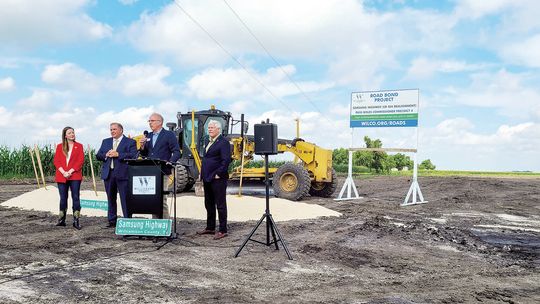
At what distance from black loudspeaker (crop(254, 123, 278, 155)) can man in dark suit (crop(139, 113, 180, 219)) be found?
1717mm

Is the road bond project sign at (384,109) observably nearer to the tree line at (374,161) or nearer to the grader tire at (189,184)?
the grader tire at (189,184)

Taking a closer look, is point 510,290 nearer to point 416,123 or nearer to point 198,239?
point 198,239

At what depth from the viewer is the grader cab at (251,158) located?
16141mm

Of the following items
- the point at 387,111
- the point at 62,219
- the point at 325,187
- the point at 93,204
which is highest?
the point at 387,111

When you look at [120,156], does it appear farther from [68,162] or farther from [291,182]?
[291,182]

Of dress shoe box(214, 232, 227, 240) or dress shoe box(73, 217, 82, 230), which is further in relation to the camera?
dress shoe box(73, 217, 82, 230)

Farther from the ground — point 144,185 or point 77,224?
point 144,185

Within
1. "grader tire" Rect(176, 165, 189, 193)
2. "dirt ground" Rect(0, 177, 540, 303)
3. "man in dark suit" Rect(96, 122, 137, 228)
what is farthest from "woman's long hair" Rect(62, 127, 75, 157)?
"grader tire" Rect(176, 165, 189, 193)

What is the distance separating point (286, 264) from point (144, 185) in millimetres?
2867

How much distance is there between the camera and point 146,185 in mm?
8531

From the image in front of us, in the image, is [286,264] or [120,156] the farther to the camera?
[120,156]

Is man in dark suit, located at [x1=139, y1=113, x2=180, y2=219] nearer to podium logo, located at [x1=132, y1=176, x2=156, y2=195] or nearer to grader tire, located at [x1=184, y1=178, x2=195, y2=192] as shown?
podium logo, located at [x1=132, y1=176, x2=156, y2=195]

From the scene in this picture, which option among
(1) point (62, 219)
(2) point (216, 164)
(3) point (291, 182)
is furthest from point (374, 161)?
(2) point (216, 164)

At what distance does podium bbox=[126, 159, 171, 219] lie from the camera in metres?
8.50
